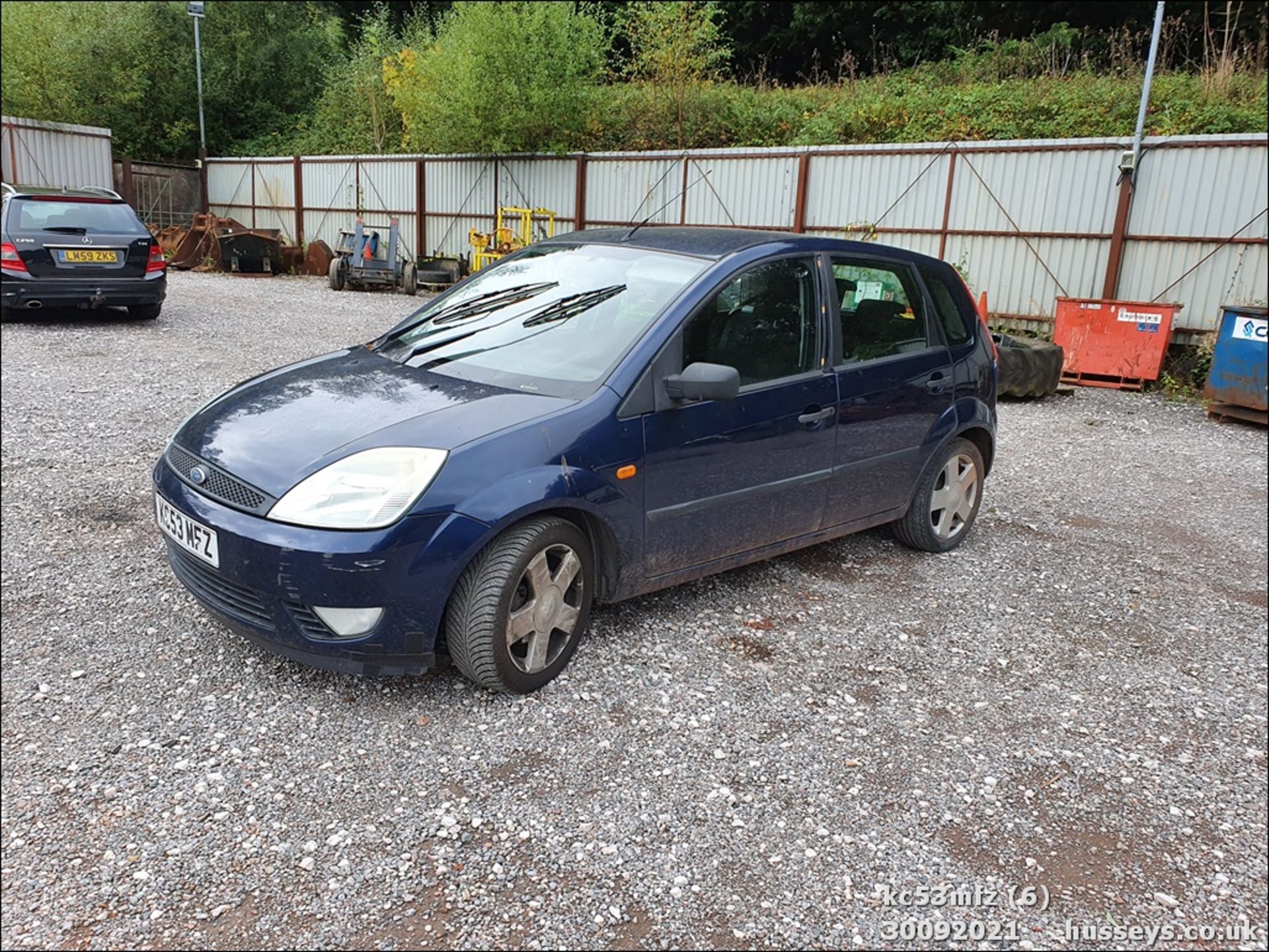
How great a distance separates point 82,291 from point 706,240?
8201 mm

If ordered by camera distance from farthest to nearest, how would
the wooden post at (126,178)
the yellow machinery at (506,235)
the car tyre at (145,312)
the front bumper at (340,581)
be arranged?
the wooden post at (126,178) → the yellow machinery at (506,235) → the car tyre at (145,312) → the front bumper at (340,581)

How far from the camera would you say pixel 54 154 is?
2219cm

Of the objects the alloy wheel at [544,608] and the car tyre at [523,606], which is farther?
the alloy wheel at [544,608]

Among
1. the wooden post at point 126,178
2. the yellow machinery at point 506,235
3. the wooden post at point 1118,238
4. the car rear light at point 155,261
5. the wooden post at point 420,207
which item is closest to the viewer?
the car rear light at point 155,261

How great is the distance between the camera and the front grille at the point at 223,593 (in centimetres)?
286

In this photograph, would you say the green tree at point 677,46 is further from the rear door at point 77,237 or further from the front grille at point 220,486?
the front grille at point 220,486

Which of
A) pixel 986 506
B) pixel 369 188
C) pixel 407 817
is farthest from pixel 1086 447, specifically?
pixel 369 188

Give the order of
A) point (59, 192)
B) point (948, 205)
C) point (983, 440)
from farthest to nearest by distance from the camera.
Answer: point (948, 205) < point (59, 192) < point (983, 440)

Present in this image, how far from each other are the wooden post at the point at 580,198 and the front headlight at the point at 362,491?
1566 centimetres

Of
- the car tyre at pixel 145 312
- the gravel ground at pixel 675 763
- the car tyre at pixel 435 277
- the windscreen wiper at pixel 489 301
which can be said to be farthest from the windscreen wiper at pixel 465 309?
the car tyre at pixel 435 277

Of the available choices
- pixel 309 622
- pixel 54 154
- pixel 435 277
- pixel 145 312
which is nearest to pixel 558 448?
pixel 309 622

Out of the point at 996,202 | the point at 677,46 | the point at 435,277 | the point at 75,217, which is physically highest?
the point at 677,46

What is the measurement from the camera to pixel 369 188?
21.6 m

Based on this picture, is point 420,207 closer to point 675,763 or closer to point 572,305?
point 572,305
